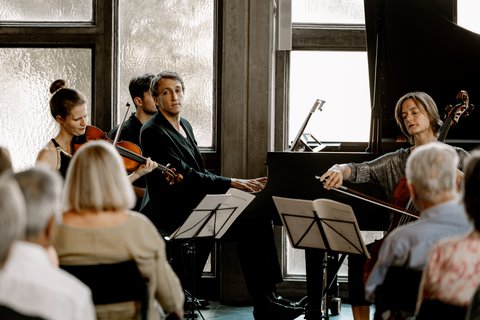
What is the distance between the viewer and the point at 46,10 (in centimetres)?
686

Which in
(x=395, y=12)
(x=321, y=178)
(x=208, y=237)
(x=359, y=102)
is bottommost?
(x=208, y=237)

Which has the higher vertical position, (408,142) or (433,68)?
(433,68)

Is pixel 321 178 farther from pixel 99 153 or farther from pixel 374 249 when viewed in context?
pixel 99 153

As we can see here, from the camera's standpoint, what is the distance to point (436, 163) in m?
3.09

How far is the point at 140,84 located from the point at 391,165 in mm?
1907

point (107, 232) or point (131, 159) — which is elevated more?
point (131, 159)

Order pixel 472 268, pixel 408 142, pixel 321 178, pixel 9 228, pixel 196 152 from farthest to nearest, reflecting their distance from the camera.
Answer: pixel 196 152 < pixel 408 142 < pixel 321 178 < pixel 472 268 < pixel 9 228

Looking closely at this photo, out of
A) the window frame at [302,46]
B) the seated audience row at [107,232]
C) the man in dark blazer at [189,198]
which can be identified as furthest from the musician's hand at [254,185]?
the seated audience row at [107,232]

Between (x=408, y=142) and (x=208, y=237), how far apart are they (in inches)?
52.5

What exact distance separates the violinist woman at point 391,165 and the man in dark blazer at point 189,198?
2.04 feet

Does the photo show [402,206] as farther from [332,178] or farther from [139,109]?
[139,109]

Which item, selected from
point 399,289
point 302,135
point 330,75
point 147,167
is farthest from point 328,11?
point 399,289

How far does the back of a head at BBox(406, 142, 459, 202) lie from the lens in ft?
10.2

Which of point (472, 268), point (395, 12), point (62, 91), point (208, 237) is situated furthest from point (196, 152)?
point (472, 268)
